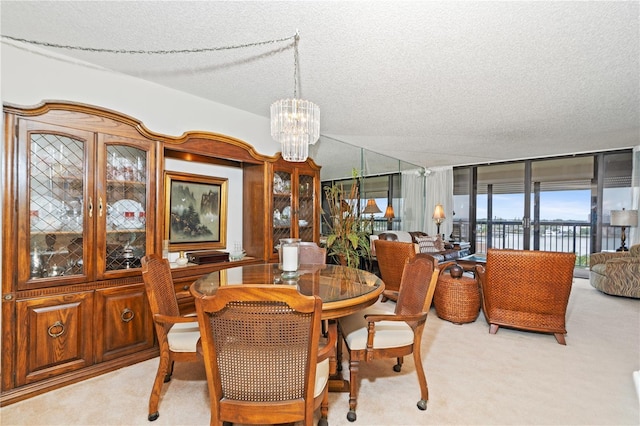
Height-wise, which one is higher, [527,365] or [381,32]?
[381,32]

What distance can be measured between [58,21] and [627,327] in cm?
571

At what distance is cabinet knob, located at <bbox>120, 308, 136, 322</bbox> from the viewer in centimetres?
233

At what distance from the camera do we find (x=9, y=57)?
2.01 m


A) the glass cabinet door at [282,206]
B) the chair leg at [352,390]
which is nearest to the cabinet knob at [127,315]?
the glass cabinet door at [282,206]

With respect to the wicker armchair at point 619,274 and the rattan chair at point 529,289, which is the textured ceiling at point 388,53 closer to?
the rattan chair at point 529,289

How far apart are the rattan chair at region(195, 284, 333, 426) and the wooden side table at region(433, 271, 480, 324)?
102 inches

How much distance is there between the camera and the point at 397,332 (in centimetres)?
192

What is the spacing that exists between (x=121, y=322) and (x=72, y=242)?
0.71 m

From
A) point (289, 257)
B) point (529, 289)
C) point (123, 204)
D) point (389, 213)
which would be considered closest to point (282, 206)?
point (289, 257)

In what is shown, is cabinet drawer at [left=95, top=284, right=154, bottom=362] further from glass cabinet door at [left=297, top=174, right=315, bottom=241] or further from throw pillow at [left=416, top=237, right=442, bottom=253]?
throw pillow at [left=416, top=237, right=442, bottom=253]

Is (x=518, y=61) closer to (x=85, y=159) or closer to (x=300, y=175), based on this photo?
(x=300, y=175)

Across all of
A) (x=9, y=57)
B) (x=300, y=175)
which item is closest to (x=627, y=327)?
(x=300, y=175)

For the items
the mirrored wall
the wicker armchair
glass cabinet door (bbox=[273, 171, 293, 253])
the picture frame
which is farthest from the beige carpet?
the mirrored wall

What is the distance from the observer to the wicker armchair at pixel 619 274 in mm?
4191
